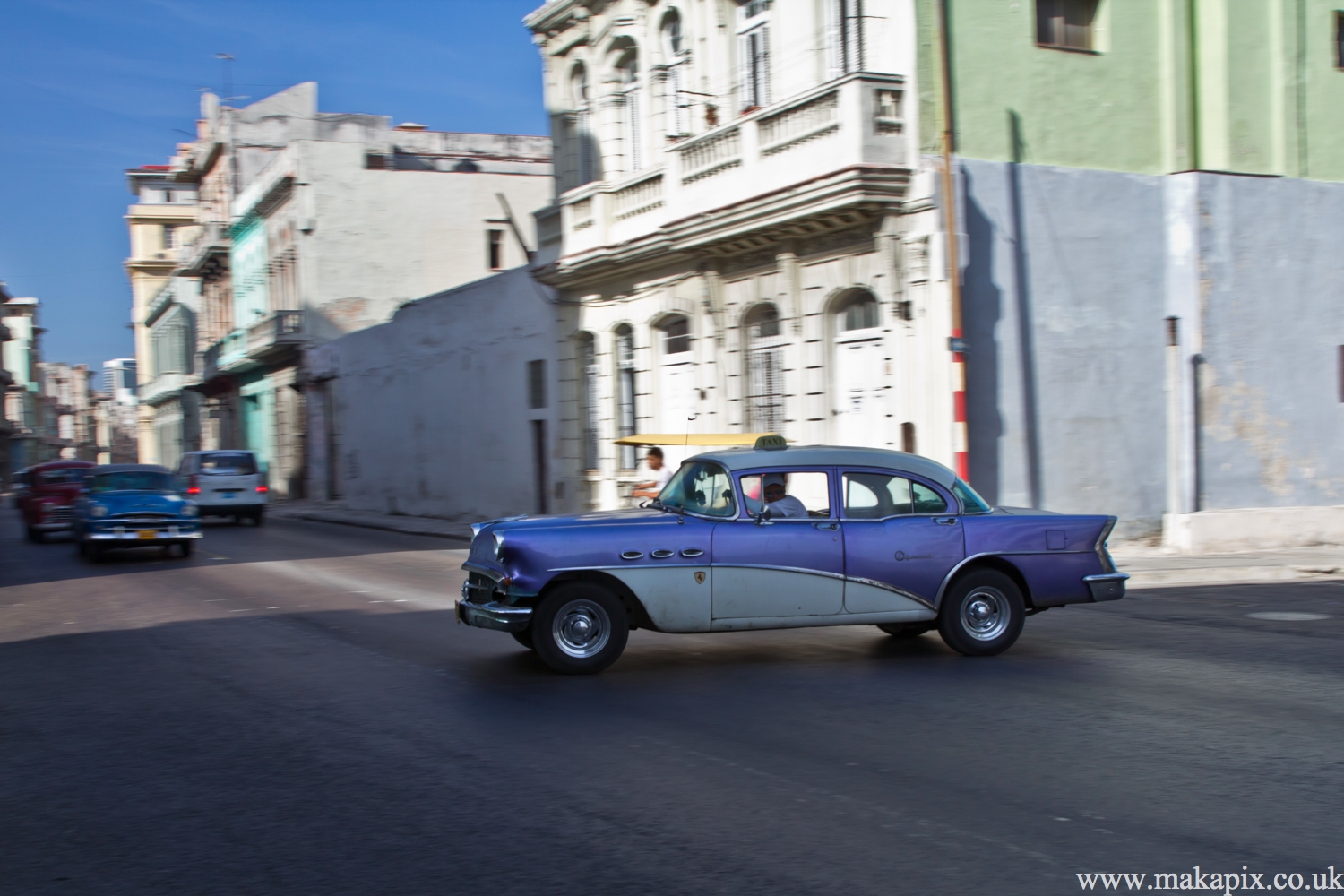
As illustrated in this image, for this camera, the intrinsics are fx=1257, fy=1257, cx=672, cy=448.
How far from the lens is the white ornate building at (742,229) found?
55.4ft

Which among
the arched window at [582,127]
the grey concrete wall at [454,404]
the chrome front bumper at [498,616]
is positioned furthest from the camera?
the grey concrete wall at [454,404]

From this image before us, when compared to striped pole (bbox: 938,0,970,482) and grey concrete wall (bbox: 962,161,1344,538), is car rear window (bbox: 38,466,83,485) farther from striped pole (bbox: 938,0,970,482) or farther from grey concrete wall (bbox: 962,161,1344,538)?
grey concrete wall (bbox: 962,161,1344,538)

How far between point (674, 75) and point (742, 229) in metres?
5.02

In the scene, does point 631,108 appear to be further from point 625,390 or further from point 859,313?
point 859,313

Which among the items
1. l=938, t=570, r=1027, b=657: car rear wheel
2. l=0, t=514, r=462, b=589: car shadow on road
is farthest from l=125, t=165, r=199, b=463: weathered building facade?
l=938, t=570, r=1027, b=657: car rear wheel

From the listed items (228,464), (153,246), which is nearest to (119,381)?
(153,246)

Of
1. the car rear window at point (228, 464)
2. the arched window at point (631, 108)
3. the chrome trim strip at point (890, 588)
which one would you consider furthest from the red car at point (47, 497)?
the chrome trim strip at point (890, 588)

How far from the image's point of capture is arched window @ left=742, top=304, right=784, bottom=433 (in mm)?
19750

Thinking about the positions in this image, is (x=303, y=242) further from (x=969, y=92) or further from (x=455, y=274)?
(x=969, y=92)

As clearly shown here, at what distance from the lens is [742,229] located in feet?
61.7

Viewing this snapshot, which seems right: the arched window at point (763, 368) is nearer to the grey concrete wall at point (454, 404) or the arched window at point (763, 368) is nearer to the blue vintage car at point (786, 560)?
the grey concrete wall at point (454, 404)

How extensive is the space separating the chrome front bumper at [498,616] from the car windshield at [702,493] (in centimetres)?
142

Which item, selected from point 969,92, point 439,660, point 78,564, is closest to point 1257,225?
point 969,92

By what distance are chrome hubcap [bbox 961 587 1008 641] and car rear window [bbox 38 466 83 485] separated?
902 inches
